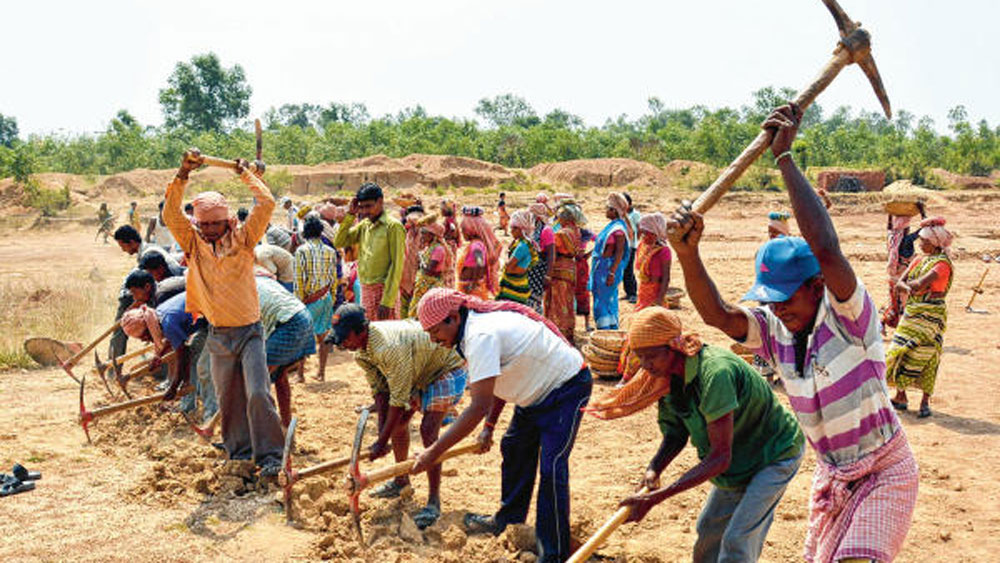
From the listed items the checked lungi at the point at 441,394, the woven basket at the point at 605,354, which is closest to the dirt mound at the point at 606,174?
the woven basket at the point at 605,354

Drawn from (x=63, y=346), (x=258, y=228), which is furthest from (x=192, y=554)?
(x=63, y=346)

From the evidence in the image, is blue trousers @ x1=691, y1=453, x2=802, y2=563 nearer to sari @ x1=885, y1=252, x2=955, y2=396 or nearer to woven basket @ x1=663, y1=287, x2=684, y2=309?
sari @ x1=885, y1=252, x2=955, y2=396

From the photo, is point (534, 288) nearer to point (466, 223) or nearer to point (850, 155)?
point (466, 223)

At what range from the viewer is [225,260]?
16.5 feet

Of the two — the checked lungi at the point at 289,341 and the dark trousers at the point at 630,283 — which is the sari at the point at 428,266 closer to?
the checked lungi at the point at 289,341

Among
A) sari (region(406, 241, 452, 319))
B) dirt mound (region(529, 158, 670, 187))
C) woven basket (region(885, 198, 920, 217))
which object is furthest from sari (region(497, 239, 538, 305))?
dirt mound (region(529, 158, 670, 187))

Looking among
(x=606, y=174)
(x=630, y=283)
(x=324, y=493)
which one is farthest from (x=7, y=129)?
(x=324, y=493)

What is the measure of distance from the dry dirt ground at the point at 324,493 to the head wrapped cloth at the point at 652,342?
1.36 m

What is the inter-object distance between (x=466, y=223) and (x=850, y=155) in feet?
137

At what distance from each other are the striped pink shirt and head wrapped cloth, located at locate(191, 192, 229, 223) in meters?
3.48

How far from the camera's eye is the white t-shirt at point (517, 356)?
365 centimetres

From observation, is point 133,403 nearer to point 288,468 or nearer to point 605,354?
point 288,468

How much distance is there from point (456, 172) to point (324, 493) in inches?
1256

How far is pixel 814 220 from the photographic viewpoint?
2490 mm
